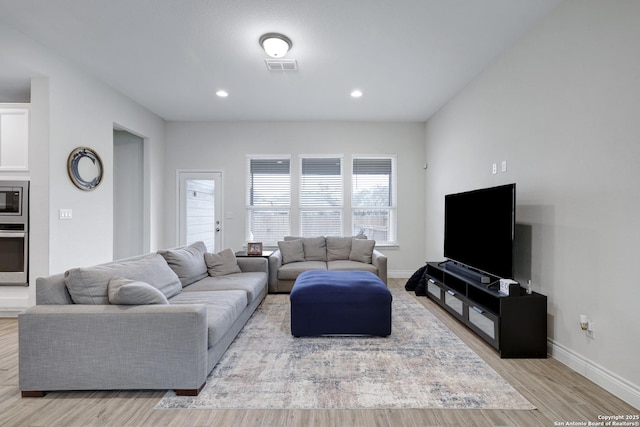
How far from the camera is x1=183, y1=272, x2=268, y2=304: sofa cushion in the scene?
3065mm

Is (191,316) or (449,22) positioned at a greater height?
(449,22)

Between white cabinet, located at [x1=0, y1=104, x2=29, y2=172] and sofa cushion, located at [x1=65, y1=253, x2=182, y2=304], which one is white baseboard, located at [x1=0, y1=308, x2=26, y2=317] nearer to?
white cabinet, located at [x1=0, y1=104, x2=29, y2=172]

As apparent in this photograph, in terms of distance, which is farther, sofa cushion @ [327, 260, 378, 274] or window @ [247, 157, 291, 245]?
window @ [247, 157, 291, 245]

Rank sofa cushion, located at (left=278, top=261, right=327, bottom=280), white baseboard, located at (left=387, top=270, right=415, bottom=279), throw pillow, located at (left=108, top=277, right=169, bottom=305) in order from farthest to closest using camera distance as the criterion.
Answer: white baseboard, located at (left=387, top=270, right=415, bottom=279)
sofa cushion, located at (left=278, top=261, right=327, bottom=280)
throw pillow, located at (left=108, top=277, right=169, bottom=305)

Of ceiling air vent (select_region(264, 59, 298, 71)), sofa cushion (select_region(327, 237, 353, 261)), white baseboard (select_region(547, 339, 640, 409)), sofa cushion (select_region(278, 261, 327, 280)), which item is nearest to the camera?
white baseboard (select_region(547, 339, 640, 409))

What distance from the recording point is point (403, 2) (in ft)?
7.94

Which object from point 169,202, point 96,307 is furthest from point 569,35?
point 169,202

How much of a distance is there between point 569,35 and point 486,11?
2.16 ft

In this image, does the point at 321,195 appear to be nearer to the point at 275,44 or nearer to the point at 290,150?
the point at 290,150

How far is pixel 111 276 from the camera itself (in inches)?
84.4

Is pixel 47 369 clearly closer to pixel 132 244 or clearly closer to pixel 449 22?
pixel 132 244

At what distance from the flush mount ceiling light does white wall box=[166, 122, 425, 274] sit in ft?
8.37

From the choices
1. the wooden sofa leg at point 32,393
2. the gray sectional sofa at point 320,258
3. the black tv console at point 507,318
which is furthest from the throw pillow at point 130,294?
the black tv console at point 507,318

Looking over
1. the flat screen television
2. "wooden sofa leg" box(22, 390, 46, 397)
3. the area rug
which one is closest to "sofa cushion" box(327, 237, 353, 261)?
the flat screen television
